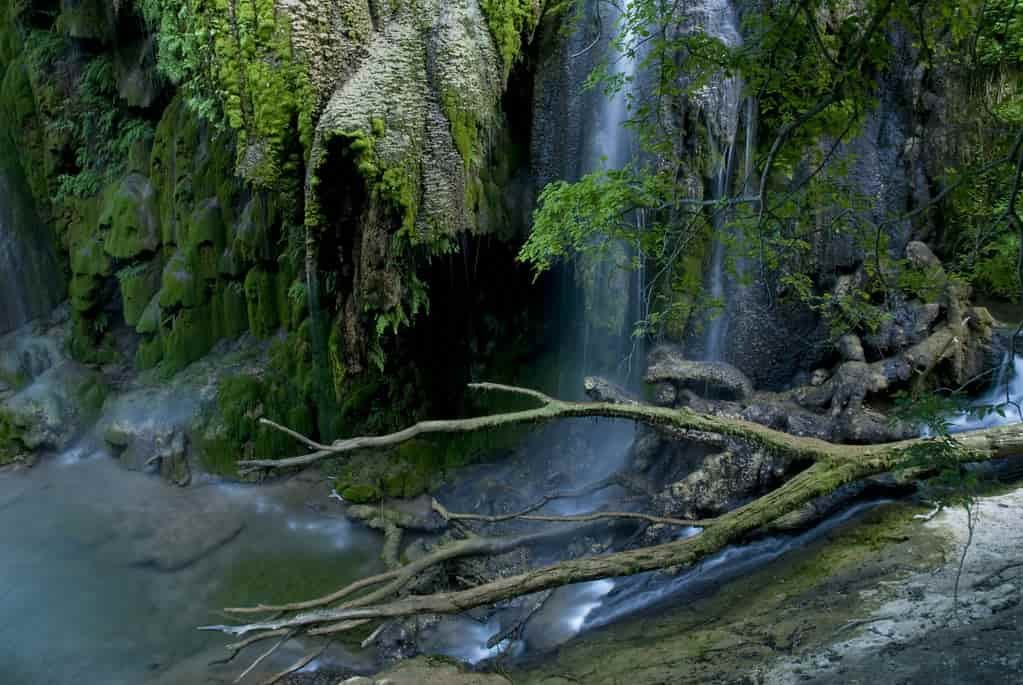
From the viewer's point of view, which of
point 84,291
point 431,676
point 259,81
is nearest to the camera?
point 431,676

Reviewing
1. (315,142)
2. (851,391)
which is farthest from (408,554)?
(851,391)

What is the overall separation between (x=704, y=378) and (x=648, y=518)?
2044 mm

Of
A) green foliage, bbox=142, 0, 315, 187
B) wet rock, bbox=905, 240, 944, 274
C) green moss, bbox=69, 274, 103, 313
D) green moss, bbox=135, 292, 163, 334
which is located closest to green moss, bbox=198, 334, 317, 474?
green moss, bbox=135, 292, 163, 334

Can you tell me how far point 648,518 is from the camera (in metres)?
5.38

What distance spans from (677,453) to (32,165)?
10417 mm

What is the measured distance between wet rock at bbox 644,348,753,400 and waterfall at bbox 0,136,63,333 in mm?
9593

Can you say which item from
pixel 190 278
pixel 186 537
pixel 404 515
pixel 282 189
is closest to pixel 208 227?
pixel 190 278

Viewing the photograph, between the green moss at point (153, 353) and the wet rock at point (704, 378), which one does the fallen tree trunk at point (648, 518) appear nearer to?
the wet rock at point (704, 378)

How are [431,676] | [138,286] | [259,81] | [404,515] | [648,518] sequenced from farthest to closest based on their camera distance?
[138,286], [404,515], [259,81], [648,518], [431,676]

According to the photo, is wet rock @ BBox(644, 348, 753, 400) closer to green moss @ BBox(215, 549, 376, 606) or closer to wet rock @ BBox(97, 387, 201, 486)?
green moss @ BBox(215, 549, 376, 606)

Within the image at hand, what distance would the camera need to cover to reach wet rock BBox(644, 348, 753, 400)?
6.99 meters

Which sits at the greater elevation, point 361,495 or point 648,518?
point 648,518

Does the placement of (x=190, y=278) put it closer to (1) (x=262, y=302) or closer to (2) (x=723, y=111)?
(1) (x=262, y=302)

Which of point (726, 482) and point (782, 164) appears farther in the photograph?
point (726, 482)
